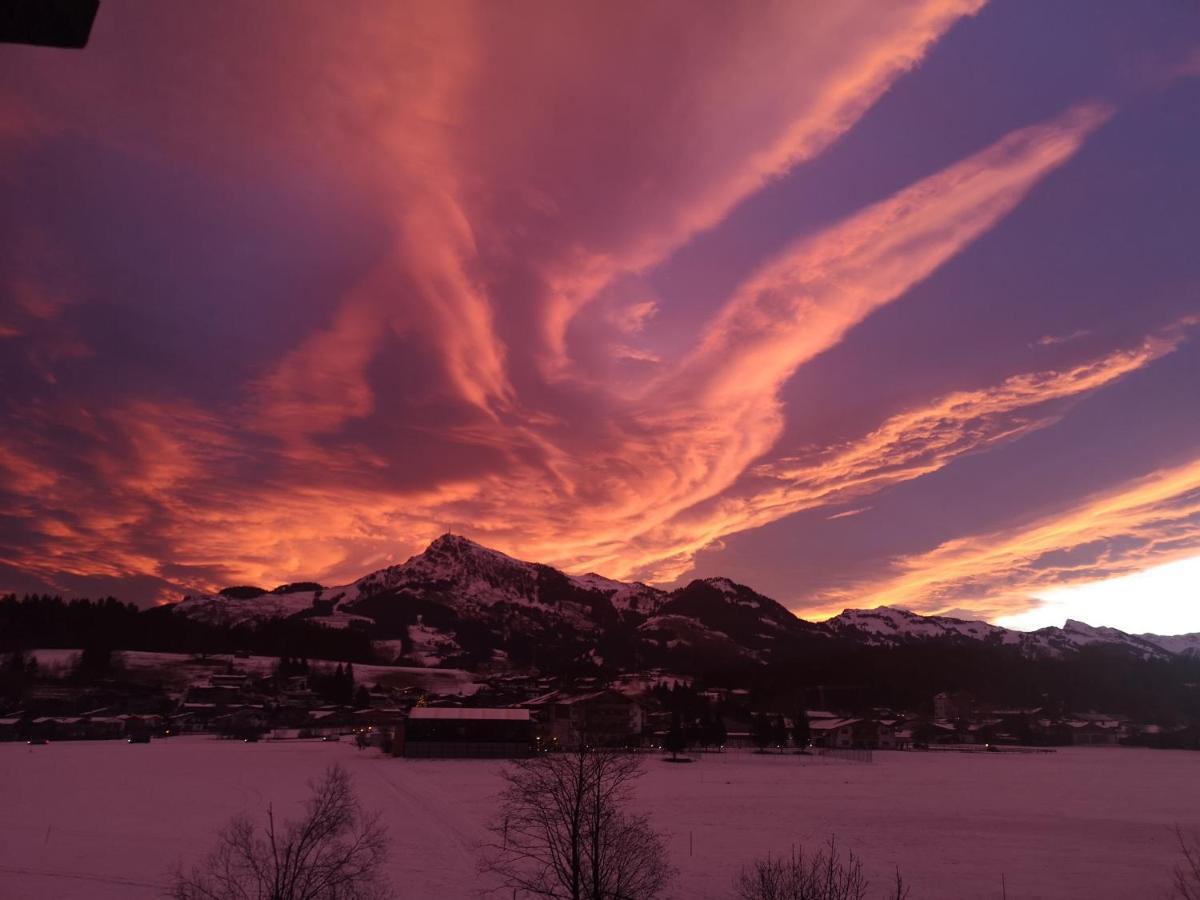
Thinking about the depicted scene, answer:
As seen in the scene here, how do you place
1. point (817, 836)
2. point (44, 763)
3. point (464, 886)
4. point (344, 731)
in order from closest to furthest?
point (464, 886) < point (817, 836) < point (44, 763) < point (344, 731)

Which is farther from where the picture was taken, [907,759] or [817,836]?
[907,759]

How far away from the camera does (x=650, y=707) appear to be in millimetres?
172250

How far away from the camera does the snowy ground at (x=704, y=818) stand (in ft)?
103

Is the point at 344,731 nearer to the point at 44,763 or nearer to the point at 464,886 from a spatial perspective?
the point at 44,763

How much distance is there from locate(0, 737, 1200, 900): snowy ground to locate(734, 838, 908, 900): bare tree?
113 cm

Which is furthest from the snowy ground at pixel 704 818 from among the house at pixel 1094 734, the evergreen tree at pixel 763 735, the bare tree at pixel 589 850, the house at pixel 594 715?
the house at pixel 1094 734

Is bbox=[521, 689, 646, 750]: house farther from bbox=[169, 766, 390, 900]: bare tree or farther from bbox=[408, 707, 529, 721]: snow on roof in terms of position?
bbox=[169, 766, 390, 900]: bare tree

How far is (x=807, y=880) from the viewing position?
23.2 m

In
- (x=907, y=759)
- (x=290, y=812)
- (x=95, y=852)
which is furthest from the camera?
(x=907, y=759)

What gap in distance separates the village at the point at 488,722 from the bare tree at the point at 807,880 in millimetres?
61479

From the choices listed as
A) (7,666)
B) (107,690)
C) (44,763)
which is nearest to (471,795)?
(44,763)

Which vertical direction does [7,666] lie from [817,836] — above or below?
above

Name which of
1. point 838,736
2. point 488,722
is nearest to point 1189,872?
point 488,722

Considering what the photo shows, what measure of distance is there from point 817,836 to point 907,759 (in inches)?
2998
